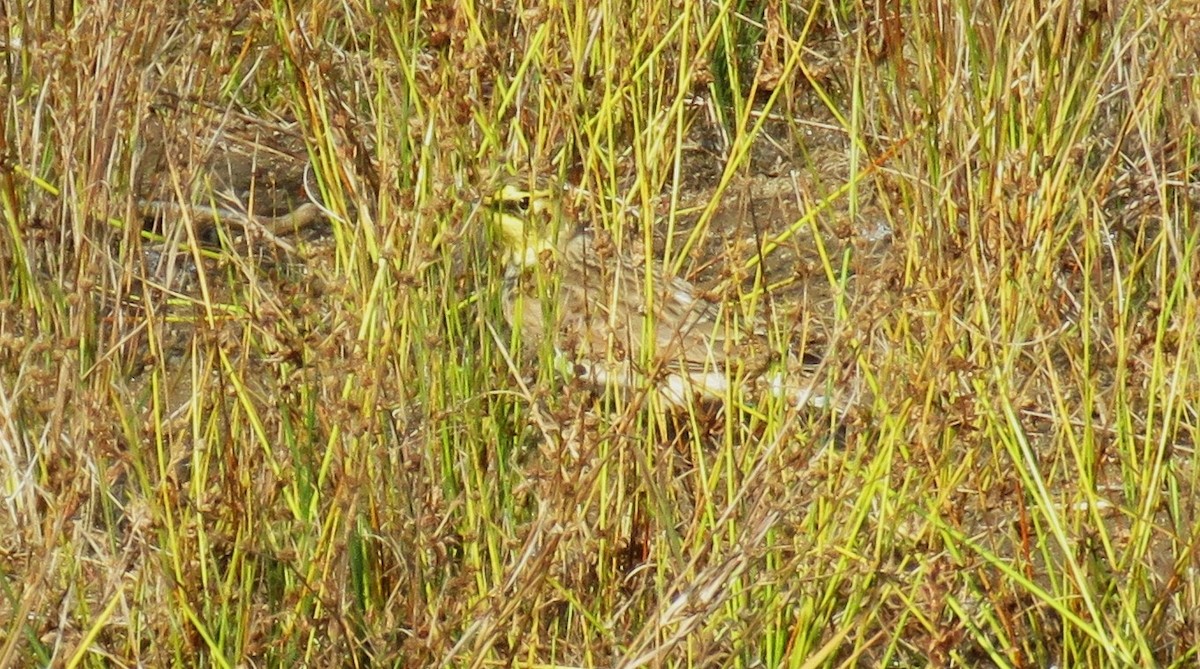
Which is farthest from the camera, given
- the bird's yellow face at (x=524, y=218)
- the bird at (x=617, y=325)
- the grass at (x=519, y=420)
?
the bird's yellow face at (x=524, y=218)

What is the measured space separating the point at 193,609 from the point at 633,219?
128 cm

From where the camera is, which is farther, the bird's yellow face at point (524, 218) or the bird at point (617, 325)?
the bird's yellow face at point (524, 218)

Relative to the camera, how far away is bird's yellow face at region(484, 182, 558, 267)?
265 cm

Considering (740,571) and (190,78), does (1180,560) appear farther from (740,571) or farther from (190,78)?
(190,78)

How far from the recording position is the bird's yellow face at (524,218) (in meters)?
2.65

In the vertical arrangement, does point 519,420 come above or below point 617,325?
below

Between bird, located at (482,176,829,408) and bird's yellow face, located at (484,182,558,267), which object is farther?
bird's yellow face, located at (484,182,558,267)

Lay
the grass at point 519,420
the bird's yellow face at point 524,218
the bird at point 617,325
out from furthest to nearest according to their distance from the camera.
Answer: the bird's yellow face at point 524,218 < the bird at point 617,325 < the grass at point 519,420

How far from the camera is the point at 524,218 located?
2873mm

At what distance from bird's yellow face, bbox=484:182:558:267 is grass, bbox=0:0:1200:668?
8cm

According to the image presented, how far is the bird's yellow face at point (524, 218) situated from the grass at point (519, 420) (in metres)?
0.08

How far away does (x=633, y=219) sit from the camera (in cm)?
332

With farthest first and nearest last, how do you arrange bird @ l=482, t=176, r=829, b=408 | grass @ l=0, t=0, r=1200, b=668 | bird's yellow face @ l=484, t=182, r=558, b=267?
bird's yellow face @ l=484, t=182, r=558, b=267 < bird @ l=482, t=176, r=829, b=408 < grass @ l=0, t=0, r=1200, b=668

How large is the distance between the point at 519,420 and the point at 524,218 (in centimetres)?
34
